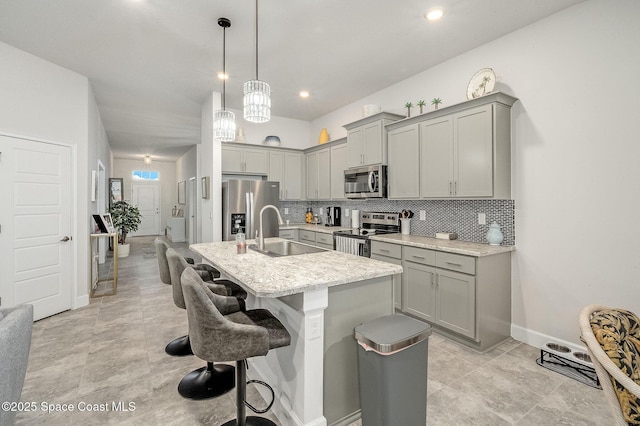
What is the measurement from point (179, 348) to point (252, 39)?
310cm

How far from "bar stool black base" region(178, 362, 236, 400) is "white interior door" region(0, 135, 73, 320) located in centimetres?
259

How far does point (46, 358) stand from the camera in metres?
2.59

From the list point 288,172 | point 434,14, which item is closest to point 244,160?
point 288,172

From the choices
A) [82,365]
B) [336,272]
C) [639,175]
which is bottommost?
[82,365]

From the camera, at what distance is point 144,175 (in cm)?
1104

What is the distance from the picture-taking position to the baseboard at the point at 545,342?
7.97ft

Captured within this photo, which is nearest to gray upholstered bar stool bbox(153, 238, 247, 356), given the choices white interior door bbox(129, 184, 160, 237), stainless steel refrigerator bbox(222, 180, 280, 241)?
stainless steel refrigerator bbox(222, 180, 280, 241)

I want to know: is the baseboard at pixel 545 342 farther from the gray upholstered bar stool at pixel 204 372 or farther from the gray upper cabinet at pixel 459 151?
the gray upholstered bar stool at pixel 204 372

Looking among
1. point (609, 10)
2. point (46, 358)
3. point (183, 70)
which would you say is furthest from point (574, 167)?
point (46, 358)

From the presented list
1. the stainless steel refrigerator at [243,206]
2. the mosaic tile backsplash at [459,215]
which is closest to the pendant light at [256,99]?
the stainless steel refrigerator at [243,206]

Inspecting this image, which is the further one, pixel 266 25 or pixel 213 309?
pixel 266 25

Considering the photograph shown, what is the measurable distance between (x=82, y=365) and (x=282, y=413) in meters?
1.88

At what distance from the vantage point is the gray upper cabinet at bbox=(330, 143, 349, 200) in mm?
4824

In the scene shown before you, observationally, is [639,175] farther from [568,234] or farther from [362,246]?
[362,246]
